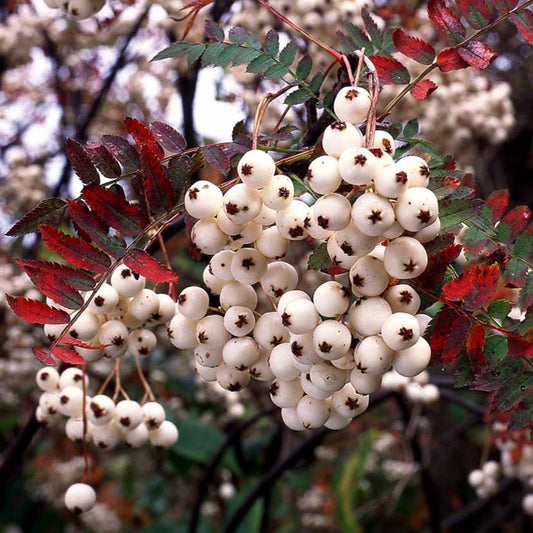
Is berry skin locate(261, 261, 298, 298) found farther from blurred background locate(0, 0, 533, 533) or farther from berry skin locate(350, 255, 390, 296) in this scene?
blurred background locate(0, 0, 533, 533)

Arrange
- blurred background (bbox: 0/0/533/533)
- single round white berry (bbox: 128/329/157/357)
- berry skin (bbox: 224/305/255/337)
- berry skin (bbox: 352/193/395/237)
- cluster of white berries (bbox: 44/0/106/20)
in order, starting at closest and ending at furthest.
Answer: berry skin (bbox: 352/193/395/237)
berry skin (bbox: 224/305/255/337)
single round white berry (bbox: 128/329/157/357)
cluster of white berries (bbox: 44/0/106/20)
blurred background (bbox: 0/0/533/533)

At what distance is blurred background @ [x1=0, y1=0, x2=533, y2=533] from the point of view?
178 centimetres

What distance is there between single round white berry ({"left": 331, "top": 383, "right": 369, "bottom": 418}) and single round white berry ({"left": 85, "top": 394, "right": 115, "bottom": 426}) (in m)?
0.31

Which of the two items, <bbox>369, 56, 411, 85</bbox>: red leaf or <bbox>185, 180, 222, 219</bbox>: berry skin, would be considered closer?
<bbox>185, 180, 222, 219</bbox>: berry skin

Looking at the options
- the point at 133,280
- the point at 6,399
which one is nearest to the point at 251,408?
the point at 6,399

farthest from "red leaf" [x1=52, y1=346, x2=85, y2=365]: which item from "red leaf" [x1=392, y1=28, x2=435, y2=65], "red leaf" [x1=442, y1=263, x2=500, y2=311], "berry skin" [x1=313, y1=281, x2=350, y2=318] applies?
"red leaf" [x1=392, y1=28, x2=435, y2=65]

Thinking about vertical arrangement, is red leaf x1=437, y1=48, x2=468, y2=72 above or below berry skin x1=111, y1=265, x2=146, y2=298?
above

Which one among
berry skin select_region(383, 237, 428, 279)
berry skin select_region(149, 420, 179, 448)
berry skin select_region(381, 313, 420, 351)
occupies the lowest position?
berry skin select_region(149, 420, 179, 448)

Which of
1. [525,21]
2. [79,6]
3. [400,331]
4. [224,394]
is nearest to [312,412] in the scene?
[400,331]

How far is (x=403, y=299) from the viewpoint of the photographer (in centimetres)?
55

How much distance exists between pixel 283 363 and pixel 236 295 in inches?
3.1

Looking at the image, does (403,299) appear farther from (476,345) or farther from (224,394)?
(224,394)

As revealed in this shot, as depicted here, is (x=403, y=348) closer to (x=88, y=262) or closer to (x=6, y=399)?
(x=88, y=262)

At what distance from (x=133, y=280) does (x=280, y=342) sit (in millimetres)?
164
